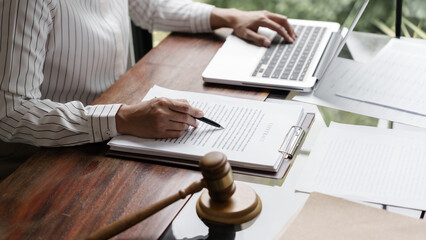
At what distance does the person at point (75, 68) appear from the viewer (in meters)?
1.15

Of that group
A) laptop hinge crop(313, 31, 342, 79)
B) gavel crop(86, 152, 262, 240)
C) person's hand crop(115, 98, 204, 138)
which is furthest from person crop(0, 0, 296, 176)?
gavel crop(86, 152, 262, 240)

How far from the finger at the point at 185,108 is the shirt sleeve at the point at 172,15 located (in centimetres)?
51

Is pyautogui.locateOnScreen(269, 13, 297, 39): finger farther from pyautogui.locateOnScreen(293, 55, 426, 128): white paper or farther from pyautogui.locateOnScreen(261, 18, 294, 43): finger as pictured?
pyautogui.locateOnScreen(293, 55, 426, 128): white paper

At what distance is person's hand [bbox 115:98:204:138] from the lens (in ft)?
3.67

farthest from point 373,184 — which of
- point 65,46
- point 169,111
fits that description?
point 65,46

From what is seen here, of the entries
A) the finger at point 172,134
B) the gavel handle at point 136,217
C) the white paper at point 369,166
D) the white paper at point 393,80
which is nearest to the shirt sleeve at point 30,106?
the finger at point 172,134

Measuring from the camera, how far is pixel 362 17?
4.73ft

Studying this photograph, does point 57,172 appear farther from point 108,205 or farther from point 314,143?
point 314,143

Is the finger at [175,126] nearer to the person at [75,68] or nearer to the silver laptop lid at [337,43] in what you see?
the person at [75,68]

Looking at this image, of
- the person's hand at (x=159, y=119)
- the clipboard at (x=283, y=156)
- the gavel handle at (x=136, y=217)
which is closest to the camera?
the gavel handle at (x=136, y=217)

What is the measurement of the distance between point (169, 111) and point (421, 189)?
0.50 meters

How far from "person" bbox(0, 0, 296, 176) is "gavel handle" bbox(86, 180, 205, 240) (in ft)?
0.79

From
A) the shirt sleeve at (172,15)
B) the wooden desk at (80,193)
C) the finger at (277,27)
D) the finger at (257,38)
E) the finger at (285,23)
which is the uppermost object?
the finger at (285,23)

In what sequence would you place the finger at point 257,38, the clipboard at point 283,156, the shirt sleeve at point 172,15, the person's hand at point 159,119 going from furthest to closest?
the shirt sleeve at point 172,15, the finger at point 257,38, the person's hand at point 159,119, the clipboard at point 283,156
